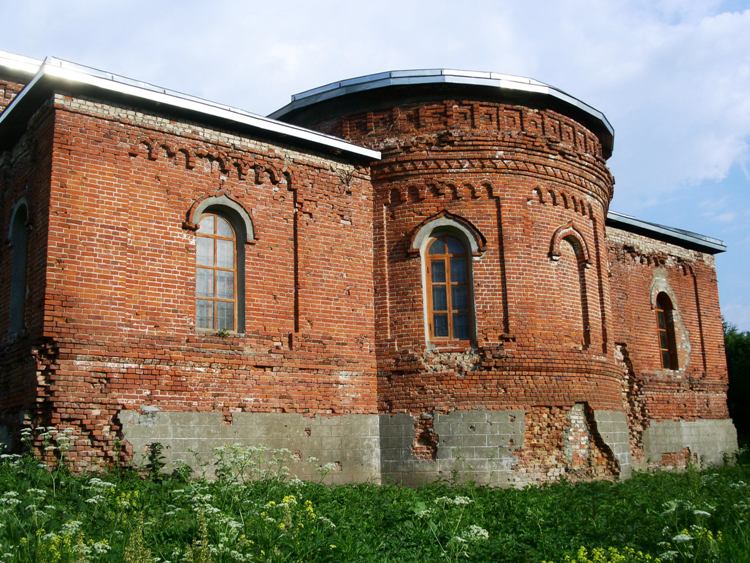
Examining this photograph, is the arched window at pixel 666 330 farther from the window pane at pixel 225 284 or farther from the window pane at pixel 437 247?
the window pane at pixel 225 284

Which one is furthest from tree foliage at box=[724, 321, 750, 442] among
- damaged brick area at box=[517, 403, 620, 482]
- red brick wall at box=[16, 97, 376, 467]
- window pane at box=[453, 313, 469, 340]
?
red brick wall at box=[16, 97, 376, 467]

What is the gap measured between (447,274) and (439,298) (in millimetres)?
431

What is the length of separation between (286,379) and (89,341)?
119 inches

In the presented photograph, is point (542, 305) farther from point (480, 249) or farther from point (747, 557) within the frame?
point (747, 557)

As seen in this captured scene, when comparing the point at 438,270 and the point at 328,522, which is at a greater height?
the point at 438,270

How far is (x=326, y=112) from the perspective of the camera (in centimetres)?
1393

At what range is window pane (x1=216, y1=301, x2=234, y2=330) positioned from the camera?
Result: 37.9 ft

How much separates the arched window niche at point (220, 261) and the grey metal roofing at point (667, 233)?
30.4ft

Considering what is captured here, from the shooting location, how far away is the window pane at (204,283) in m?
11.4

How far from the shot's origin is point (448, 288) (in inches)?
511

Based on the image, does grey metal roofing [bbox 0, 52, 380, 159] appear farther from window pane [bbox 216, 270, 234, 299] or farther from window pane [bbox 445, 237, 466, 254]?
window pane [bbox 216, 270, 234, 299]

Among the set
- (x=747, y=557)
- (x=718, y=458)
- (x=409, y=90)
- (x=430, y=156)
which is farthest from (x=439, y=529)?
(x=718, y=458)

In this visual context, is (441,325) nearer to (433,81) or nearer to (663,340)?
(433,81)

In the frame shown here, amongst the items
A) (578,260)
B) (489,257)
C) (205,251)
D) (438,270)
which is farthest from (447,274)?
(205,251)
